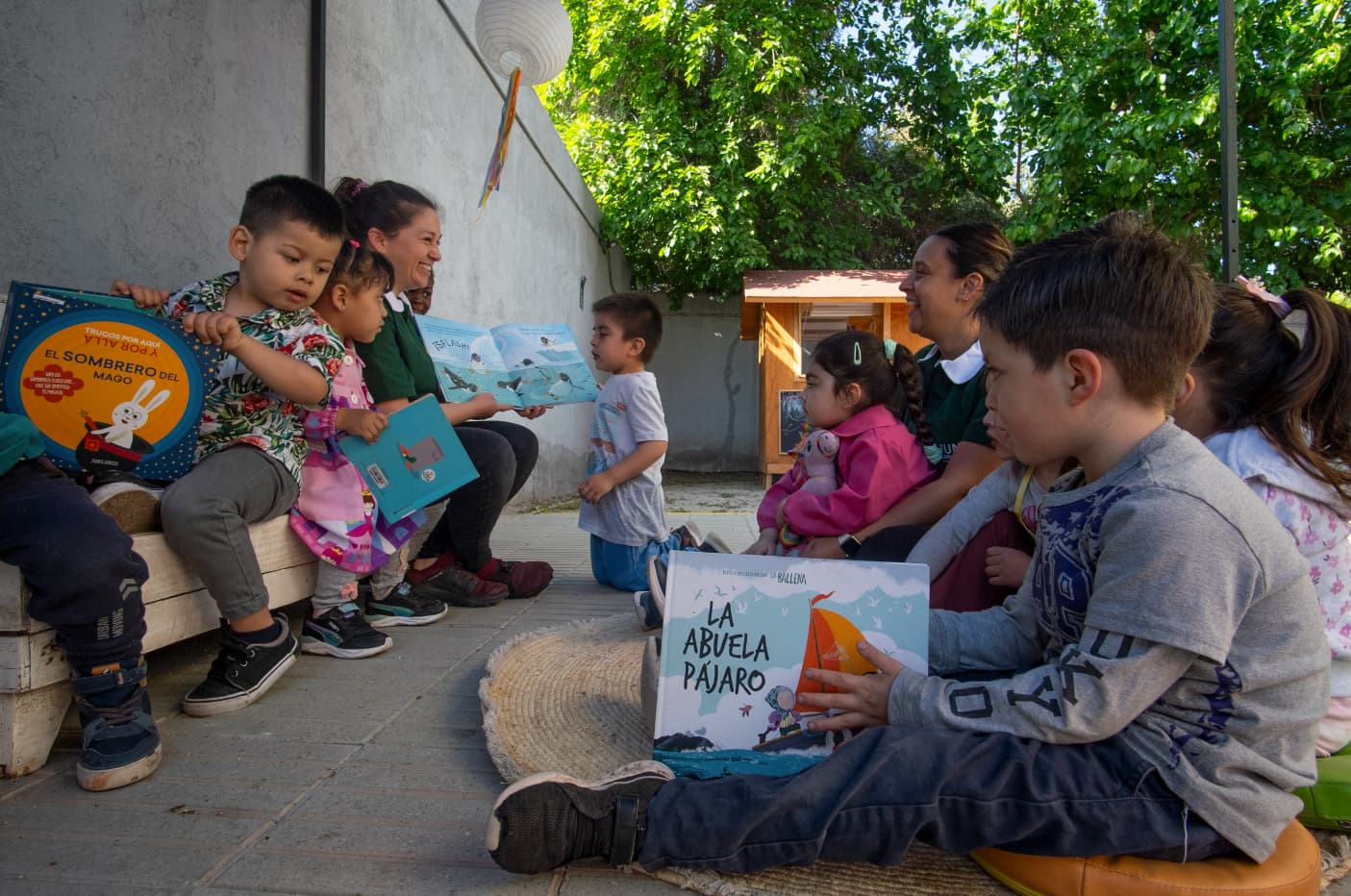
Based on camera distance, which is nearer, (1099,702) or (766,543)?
(1099,702)

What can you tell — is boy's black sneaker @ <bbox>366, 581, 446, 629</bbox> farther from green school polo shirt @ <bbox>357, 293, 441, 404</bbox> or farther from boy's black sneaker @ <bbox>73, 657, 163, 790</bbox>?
boy's black sneaker @ <bbox>73, 657, 163, 790</bbox>

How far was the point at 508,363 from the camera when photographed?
3340 mm

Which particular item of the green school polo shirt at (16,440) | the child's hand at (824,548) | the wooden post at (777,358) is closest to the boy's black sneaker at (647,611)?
the child's hand at (824,548)

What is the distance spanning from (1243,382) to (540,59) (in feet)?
13.4

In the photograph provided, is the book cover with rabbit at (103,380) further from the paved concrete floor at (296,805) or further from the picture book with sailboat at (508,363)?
the picture book with sailboat at (508,363)

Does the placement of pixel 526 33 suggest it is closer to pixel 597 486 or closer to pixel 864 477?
pixel 597 486

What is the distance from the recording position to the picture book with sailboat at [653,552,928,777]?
1472 mm

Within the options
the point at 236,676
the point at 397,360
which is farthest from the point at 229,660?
the point at 397,360

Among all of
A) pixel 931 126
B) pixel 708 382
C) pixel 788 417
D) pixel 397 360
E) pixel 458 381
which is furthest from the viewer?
pixel 708 382

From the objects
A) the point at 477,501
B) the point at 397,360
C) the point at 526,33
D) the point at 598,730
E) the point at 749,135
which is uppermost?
the point at 749,135

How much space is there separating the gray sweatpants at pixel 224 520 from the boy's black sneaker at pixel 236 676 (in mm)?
85

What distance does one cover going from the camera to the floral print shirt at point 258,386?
7.18ft

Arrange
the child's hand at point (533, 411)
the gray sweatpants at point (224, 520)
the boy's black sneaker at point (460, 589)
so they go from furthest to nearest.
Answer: the child's hand at point (533, 411), the boy's black sneaker at point (460, 589), the gray sweatpants at point (224, 520)

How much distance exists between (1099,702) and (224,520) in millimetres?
1818
